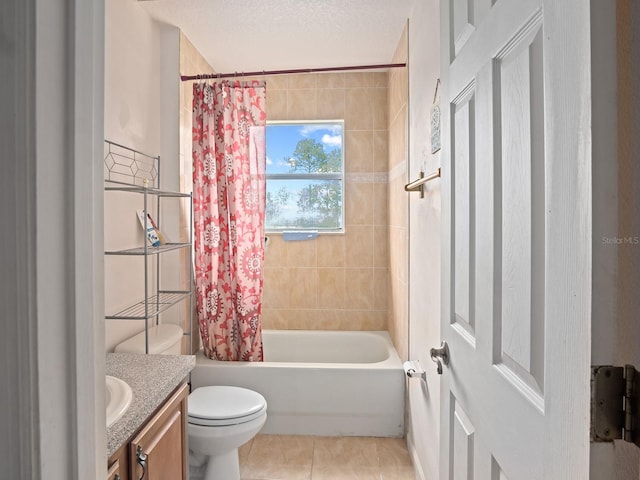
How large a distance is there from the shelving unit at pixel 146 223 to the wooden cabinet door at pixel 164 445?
0.51m

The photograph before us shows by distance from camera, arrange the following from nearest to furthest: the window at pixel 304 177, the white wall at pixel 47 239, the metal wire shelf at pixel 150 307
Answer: the white wall at pixel 47 239
the metal wire shelf at pixel 150 307
the window at pixel 304 177

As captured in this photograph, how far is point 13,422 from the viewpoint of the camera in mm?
408

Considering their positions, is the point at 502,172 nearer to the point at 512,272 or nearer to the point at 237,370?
the point at 512,272

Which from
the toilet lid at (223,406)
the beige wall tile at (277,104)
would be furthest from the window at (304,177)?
the toilet lid at (223,406)

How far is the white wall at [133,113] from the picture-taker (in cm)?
184

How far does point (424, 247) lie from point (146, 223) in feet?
4.42

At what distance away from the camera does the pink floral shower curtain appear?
8.09 feet

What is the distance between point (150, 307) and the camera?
2.12m

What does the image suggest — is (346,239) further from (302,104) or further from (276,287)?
(302,104)

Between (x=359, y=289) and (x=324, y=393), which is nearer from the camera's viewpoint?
(x=324, y=393)

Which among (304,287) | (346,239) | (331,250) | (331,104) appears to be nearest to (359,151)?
(331,104)

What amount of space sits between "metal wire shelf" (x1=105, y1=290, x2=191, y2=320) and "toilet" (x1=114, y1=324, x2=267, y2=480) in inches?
5.3

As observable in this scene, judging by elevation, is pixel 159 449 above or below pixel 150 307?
below

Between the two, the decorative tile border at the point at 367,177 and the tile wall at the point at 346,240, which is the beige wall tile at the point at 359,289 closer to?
the tile wall at the point at 346,240
